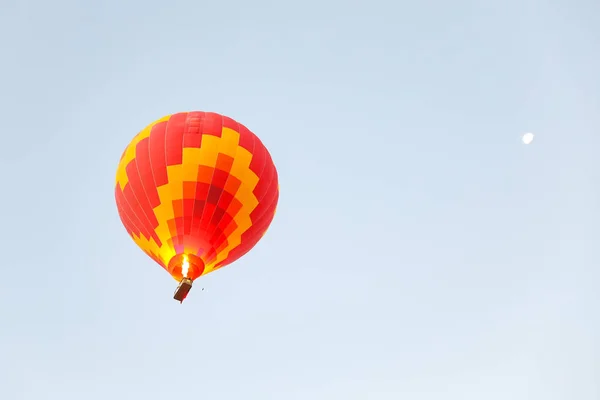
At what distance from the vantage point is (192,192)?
15031 mm

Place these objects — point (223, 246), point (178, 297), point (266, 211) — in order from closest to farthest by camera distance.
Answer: point (178, 297), point (223, 246), point (266, 211)

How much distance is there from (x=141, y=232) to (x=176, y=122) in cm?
318

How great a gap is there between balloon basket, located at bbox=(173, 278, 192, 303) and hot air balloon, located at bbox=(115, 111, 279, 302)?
0.06 feet

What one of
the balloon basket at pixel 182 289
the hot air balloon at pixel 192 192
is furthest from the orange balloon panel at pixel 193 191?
the balloon basket at pixel 182 289

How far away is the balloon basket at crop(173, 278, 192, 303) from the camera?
14258mm

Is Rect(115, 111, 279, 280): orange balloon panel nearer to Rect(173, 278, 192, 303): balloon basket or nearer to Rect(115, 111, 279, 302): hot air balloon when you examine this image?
Rect(115, 111, 279, 302): hot air balloon

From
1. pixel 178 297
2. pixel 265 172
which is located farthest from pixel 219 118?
pixel 178 297

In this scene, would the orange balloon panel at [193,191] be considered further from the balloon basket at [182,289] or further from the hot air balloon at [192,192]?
the balloon basket at [182,289]

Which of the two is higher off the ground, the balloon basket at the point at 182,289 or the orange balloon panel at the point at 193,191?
the orange balloon panel at the point at 193,191

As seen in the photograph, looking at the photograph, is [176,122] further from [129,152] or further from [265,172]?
[265,172]

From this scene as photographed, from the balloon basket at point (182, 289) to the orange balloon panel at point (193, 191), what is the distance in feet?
0.78

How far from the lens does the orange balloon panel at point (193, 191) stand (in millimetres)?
14898

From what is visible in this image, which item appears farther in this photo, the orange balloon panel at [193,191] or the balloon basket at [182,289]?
the orange balloon panel at [193,191]

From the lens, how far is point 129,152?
16.2 metres
